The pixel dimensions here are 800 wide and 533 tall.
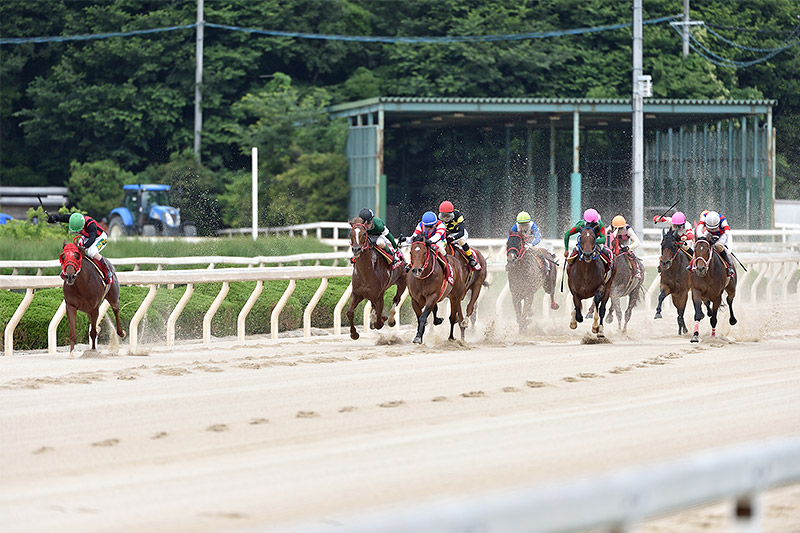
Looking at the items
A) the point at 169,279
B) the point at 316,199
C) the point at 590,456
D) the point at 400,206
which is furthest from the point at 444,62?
the point at 590,456

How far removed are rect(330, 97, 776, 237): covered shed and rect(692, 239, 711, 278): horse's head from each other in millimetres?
19385

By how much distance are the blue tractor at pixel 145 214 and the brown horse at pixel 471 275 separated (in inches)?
794

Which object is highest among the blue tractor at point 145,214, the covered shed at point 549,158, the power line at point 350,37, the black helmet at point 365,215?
the power line at point 350,37

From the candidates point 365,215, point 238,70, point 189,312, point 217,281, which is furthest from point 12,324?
point 238,70

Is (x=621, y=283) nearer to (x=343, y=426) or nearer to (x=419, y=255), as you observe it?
(x=419, y=255)

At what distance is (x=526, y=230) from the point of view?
17578mm

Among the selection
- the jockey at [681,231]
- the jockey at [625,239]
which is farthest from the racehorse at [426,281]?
the jockey at [625,239]

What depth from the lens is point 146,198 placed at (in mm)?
37875

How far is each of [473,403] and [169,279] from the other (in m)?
6.77

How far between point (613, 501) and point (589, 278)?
12682 millimetres

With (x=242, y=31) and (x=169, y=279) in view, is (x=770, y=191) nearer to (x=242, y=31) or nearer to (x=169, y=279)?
(x=242, y=31)

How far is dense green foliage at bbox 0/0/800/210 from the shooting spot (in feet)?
146

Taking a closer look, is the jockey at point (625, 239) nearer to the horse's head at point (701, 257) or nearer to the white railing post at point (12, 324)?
the horse's head at point (701, 257)

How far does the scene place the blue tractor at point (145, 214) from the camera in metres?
36.7
